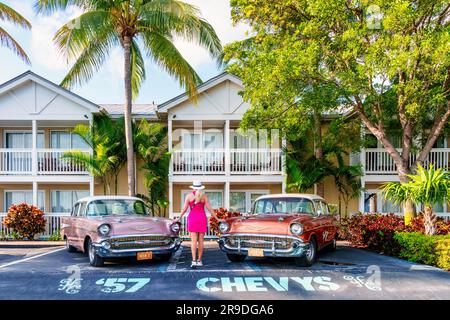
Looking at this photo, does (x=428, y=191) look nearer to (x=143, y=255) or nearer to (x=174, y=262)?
(x=174, y=262)

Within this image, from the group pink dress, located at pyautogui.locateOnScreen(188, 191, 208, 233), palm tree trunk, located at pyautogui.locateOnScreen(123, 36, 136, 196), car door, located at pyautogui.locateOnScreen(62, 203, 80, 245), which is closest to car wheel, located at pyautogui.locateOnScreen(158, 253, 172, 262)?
pink dress, located at pyautogui.locateOnScreen(188, 191, 208, 233)

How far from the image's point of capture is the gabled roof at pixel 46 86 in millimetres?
16703

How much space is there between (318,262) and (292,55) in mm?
6123

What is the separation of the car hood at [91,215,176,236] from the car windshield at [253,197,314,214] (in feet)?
8.08

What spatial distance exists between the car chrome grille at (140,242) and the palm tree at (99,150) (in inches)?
309

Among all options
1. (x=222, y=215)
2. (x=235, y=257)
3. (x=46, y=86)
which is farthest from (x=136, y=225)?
(x=46, y=86)

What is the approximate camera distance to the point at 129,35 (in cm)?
1465

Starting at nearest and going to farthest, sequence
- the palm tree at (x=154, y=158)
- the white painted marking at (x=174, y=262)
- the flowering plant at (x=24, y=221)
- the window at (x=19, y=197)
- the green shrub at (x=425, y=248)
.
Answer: the white painted marking at (x=174, y=262), the green shrub at (x=425, y=248), the flowering plant at (x=24, y=221), the palm tree at (x=154, y=158), the window at (x=19, y=197)

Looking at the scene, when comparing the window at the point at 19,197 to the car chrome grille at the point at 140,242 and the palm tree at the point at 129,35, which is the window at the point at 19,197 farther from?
the car chrome grille at the point at 140,242

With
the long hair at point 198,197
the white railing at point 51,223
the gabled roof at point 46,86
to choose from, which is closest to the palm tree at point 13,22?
the gabled roof at point 46,86

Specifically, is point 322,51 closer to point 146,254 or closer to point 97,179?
point 146,254

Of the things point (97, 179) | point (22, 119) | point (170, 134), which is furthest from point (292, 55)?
point (22, 119)

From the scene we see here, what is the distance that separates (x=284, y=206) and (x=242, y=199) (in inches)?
350

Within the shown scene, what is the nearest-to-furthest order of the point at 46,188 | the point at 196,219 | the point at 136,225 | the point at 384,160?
the point at 196,219 → the point at 136,225 → the point at 384,160 → the point at 46,188
